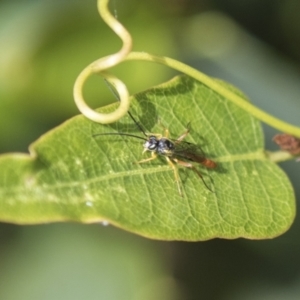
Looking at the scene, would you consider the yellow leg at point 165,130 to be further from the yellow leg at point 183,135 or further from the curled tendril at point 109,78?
the curled tendril at point 109,78

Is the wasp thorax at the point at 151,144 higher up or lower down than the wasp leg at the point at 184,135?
lower down

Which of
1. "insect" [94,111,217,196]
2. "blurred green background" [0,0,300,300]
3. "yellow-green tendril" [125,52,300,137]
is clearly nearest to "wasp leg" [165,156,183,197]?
"insect" [94,111,217,196]

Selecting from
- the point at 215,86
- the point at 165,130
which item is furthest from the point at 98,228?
the point at 215,86

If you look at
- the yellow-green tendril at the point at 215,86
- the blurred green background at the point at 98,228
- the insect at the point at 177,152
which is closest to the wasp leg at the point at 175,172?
the insect at the point at 177,152

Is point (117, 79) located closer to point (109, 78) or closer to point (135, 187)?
point (109, 78)

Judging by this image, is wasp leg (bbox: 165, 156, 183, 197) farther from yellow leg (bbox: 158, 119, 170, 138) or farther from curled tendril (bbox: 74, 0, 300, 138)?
curled tendril (bbox: 74, 0, 300, 138)

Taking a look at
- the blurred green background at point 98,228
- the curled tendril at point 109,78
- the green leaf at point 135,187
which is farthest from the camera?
the blurred green background at point 98,228

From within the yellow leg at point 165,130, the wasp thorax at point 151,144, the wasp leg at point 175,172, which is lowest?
the wasp leg at point 175,172
